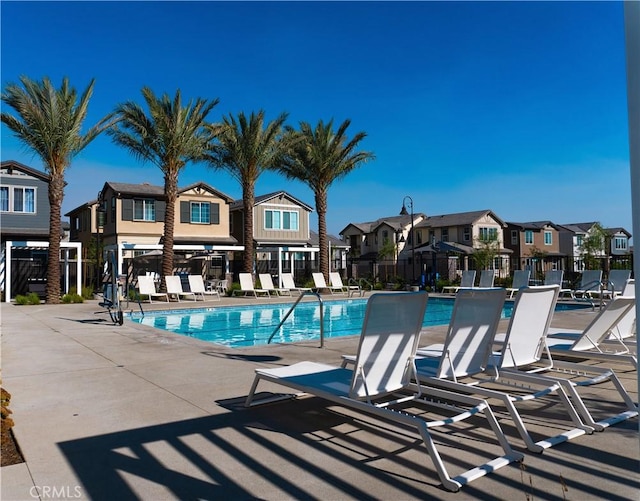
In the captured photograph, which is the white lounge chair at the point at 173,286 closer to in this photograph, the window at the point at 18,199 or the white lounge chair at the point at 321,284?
the white lounge chair at the point at 321,284

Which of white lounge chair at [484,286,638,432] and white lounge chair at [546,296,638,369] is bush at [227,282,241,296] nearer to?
white lounge chair at [546,296,638,369]

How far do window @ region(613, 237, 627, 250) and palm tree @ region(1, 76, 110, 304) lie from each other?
183ft

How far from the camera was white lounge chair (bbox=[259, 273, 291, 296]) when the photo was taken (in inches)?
891

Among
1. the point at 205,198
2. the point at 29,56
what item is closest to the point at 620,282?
the point at 29,56

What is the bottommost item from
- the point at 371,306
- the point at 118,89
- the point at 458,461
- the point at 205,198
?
the point at 458,461

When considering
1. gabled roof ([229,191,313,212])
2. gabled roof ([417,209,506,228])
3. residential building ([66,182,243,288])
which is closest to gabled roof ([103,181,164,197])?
residential building ([66,182,243,288])

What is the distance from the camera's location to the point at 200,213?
106 ft

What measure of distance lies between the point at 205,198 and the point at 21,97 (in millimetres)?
14741

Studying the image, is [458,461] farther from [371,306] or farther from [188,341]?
[188,341]

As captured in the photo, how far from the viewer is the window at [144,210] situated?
3025cm

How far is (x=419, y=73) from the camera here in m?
16.7

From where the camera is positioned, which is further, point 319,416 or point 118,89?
point 118,89

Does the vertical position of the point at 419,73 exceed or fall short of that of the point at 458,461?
it exceeds it

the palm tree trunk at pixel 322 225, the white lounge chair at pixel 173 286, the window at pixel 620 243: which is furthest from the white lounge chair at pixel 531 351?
the window at pixel 620 243
